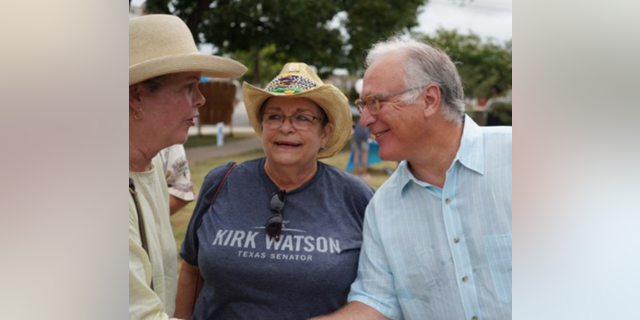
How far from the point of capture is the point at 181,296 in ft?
8.90

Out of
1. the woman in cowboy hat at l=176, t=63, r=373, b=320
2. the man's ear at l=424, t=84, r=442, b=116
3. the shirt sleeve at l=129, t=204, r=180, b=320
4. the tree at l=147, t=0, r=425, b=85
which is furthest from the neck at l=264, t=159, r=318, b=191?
the tree at l=147, t=0, r=425, b=85

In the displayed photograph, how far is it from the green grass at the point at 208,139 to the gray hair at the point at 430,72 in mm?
15186

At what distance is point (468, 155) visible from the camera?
225cm

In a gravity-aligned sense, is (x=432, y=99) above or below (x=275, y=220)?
above

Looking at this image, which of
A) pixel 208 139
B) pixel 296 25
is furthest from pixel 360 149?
pixel 208 139

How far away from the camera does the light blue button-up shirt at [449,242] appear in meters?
2.16

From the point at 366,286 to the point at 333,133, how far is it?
0.75 metres

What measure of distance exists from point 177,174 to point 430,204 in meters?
1.51

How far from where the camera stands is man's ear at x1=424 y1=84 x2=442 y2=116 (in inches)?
90.9

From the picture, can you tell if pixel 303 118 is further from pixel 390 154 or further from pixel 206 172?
pixel 206 172

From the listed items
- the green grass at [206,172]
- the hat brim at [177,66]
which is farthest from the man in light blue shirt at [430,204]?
the green grass at [206,172]
